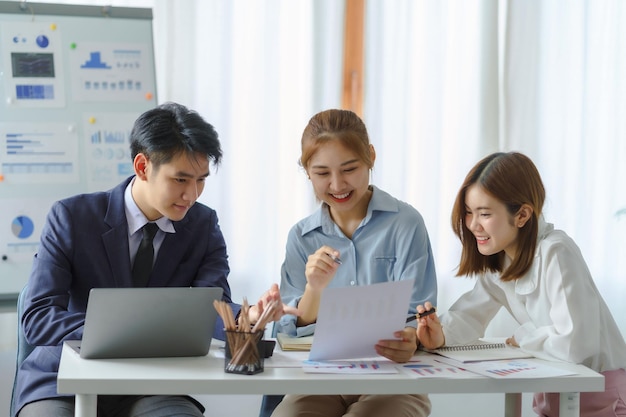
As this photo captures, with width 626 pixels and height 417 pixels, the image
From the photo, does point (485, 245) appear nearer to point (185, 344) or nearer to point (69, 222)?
point (185, 344)

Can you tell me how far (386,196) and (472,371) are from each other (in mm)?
733

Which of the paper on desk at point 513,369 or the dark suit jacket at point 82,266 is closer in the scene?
the paper on desk at point 513,369

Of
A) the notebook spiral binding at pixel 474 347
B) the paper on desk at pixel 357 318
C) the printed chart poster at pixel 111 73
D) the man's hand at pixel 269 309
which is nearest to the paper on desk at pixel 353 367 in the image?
the paper on desk at pixel 357 318

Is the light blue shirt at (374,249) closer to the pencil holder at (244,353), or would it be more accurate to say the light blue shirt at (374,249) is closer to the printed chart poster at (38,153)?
the pencil holder at (244,353)

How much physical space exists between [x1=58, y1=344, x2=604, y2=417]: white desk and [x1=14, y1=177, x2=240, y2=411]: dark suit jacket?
0.20 metres

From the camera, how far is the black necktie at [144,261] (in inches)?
80.2

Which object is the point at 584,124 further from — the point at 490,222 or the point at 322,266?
the point at 322,266

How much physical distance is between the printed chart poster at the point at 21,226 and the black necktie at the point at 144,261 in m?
0.92

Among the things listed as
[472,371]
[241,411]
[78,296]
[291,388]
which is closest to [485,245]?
[472,371]

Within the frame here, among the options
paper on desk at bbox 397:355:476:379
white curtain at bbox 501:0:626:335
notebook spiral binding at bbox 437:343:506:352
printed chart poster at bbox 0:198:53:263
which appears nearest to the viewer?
paper on desk at bbox 397:355:476:379

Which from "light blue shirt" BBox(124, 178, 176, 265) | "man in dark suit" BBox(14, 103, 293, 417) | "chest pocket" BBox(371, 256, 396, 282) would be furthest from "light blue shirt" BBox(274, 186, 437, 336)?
"light blue shirt" BBox(124, 178, 176, 265)

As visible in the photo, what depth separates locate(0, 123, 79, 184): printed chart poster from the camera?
9.09ft

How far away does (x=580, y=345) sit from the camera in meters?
1.81

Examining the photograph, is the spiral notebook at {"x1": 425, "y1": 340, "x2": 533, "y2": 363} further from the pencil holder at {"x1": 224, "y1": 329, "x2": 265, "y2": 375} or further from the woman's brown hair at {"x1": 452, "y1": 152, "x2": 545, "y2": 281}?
the pencil holder at {"x1": 224, "y1": 329, "x2": 265, "y2": 375}
